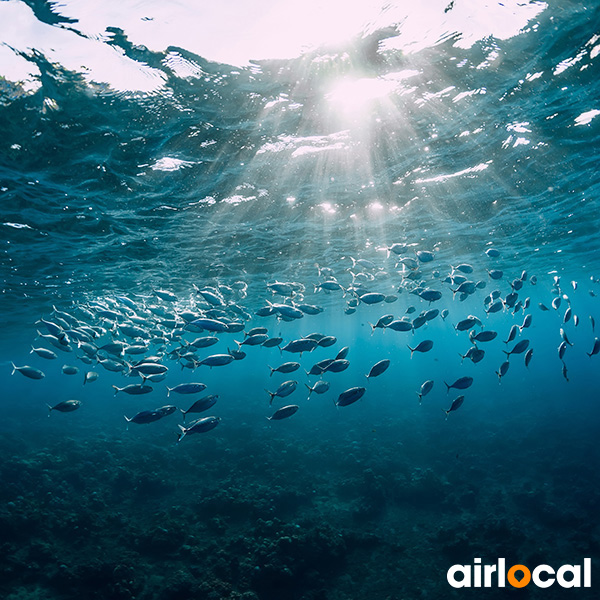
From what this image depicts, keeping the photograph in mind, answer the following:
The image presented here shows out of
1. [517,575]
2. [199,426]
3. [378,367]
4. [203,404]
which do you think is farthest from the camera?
[517,575]

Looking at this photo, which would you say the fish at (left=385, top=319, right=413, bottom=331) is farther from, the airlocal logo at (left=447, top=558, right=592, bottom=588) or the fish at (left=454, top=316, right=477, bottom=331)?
the airlocal logo at (left=447, top=558, right=592, bottom=588)

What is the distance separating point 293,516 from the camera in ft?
44.6

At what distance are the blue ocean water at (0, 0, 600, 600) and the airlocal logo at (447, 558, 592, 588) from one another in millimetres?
324

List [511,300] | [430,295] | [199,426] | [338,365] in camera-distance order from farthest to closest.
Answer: [511,300] → [430,295] → [338,365] → [199,426]

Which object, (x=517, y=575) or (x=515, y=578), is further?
(x=517, y=575)

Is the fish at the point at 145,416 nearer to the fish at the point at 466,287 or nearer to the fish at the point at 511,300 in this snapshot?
the fish at the point at 466,287

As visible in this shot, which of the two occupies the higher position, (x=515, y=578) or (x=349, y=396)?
(x=349, y=396)

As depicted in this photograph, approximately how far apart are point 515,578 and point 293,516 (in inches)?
305

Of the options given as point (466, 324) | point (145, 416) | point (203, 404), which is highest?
point (466, 324)

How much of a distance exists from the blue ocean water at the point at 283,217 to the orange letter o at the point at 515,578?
291 millimetres

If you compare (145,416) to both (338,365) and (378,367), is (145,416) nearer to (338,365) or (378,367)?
(338,365)

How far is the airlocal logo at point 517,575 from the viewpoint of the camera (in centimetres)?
951

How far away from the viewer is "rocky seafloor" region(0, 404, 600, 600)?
954 centimetres

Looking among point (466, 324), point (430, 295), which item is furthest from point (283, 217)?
point (466, 324)
